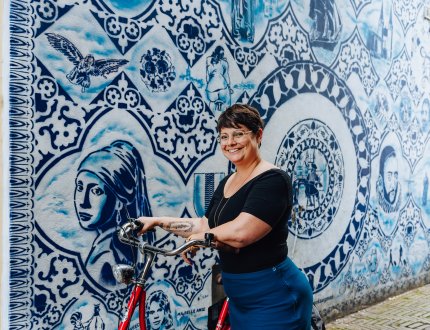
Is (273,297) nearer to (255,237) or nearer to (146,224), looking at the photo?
(255,237)

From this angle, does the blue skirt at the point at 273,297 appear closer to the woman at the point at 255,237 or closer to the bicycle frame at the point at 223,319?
the woman at the point at 255,237

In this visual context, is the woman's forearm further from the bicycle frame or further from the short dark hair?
the short dark hair

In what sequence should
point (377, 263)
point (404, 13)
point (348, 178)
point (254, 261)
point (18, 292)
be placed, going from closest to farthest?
point (254, 261) → point (18, 292) → point (348, 178) → point (377, 263) → point (404, 13)

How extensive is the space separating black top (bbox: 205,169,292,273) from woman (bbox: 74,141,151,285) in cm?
99

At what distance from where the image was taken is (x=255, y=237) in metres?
2.25

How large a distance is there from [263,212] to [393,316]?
3.60m

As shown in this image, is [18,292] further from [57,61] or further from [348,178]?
[348,178]

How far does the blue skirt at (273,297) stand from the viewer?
2381mm

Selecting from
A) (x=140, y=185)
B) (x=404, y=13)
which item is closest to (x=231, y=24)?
(x=140, y=185)

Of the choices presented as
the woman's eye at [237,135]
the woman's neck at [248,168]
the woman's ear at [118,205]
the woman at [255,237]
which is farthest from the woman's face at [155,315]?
the woman's eye at [237,135]

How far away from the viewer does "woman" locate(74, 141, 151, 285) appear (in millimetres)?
3111

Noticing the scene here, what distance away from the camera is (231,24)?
13.0 ft

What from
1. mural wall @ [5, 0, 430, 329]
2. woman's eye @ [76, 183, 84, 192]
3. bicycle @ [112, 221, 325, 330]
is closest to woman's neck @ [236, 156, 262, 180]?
bicycle @ [112, 221, 325, 330]

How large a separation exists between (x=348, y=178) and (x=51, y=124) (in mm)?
3283
